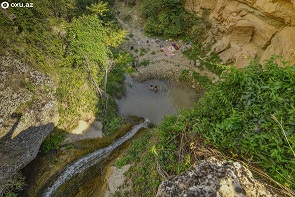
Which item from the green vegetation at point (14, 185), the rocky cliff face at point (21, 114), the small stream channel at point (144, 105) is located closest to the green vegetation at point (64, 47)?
the rocky cliff face at point (21, 114)

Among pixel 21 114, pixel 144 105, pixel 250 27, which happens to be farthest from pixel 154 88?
pixel 21 114

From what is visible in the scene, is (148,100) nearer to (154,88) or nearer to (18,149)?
(154,88)

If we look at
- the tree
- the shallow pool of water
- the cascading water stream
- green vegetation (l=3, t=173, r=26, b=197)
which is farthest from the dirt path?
green vegetation (l=3, t=173, r=26, b=197)

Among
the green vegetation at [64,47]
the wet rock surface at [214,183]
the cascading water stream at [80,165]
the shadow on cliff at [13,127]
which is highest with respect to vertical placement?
the wet rock surface at [214,183]

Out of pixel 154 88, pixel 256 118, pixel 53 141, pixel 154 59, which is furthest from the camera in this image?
pixel 154 59

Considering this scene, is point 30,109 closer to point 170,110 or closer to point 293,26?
point 170,110

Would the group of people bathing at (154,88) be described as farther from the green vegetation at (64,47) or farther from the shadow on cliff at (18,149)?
the shadow on cliff at (18,149)

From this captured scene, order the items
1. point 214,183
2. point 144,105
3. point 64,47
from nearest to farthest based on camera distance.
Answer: point 214,183
point 64,47
point 144,105

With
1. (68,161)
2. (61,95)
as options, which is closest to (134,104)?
(61,95)
